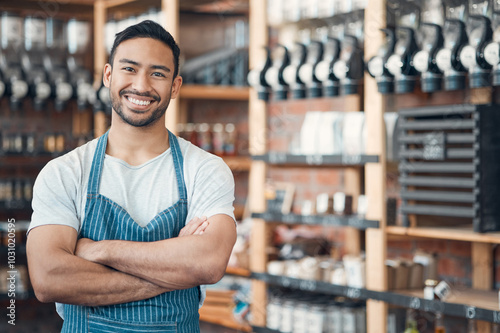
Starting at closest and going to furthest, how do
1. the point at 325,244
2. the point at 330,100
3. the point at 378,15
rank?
the point at 378,15 < the point at 325,244 < the point at 330,100

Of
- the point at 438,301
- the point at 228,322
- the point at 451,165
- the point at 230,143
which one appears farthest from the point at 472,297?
the point at 230,143

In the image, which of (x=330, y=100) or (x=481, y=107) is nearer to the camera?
(x=481, y=107)

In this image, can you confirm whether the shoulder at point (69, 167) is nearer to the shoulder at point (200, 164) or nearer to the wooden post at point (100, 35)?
the shoulder at point (200, 164)

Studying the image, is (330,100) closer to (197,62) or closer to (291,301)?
(197,62)

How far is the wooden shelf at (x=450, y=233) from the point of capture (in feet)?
10.00

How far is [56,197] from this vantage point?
74.2 inches

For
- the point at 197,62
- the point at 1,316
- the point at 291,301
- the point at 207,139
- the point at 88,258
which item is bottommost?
the point at 1,316

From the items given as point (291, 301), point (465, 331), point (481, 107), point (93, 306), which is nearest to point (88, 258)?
point (93, 306)

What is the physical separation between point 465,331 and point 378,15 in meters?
1.61

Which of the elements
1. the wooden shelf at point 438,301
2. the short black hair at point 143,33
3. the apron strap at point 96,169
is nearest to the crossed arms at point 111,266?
the apron strap at point 96,169

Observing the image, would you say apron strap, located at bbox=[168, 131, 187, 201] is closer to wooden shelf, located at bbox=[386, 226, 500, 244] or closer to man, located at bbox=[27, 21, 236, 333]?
man, located at bbox=[27, 21, 236, 333]

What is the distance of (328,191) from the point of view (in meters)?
4.64

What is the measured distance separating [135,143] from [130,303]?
16.7 inches

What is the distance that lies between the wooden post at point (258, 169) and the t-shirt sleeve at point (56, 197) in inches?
83.4
